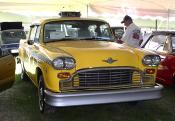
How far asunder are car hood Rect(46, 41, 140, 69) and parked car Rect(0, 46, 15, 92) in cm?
100

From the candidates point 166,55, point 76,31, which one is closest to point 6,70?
point 76,31

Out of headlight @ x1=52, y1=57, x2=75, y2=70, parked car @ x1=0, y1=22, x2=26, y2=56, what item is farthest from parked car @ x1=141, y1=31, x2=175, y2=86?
parked car @ x1=0, y1=22, x2=26, y2=56

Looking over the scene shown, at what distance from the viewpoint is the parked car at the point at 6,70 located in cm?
691

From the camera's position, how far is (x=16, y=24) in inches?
895

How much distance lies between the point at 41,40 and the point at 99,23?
4.65 feet

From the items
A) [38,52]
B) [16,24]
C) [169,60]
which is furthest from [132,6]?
A: [38,52]

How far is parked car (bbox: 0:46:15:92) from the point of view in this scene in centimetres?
691

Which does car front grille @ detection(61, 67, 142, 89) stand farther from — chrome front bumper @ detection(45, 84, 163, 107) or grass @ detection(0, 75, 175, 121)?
grass @ detection(0, 75, 175, 121)

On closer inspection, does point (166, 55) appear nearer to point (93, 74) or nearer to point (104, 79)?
point (104, 79)

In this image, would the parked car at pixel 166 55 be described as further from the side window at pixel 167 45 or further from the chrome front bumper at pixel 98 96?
the chrome front bumper at pixel 98 96

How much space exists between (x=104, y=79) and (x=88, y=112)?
1.11 m

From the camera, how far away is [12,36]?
66.3 feet

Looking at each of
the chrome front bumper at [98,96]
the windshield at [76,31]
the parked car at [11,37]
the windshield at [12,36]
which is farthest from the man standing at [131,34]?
the windshield at [12,36]

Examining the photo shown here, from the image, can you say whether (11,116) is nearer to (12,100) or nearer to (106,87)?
(12,100)
